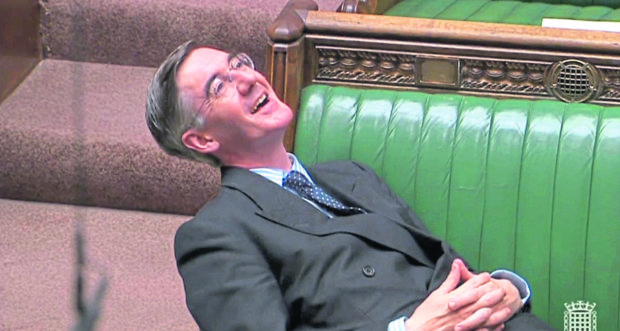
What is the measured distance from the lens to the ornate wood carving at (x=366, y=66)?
1920 mm

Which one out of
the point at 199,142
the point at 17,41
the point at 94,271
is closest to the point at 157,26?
the point at 17,41

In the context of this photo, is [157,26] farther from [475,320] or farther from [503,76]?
[475,320]

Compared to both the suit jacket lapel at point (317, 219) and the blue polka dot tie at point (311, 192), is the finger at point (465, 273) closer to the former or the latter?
the suit jacket lapel at point (317, 219)

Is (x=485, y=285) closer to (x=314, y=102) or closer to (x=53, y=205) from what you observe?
(x=314, y=102)

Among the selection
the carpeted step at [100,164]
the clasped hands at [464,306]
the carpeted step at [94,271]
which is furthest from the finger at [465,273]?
the carpeted step at [100,164]

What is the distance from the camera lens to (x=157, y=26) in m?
3.12

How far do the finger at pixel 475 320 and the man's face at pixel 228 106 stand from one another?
41 centimetres

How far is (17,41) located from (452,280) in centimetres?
198

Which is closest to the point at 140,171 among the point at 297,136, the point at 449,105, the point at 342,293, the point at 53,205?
the point at 53,205

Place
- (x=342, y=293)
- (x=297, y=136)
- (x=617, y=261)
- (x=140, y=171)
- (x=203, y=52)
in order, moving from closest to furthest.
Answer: (x=342, y=293) → (x=203, y=52) → (x=617, y=261) → (x=297, y=136) → (x=140, y=171)

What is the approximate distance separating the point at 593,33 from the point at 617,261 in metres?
0.40

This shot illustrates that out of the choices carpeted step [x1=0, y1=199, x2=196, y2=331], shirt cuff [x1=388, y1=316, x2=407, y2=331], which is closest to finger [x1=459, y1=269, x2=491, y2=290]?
shirt cuff [x1=388, y1=316, x2=407, y2=331]

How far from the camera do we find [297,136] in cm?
193

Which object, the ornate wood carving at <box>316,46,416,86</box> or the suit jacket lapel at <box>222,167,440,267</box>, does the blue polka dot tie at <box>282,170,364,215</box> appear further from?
the ornate wood carving at <box>316,46,416,86</box>
